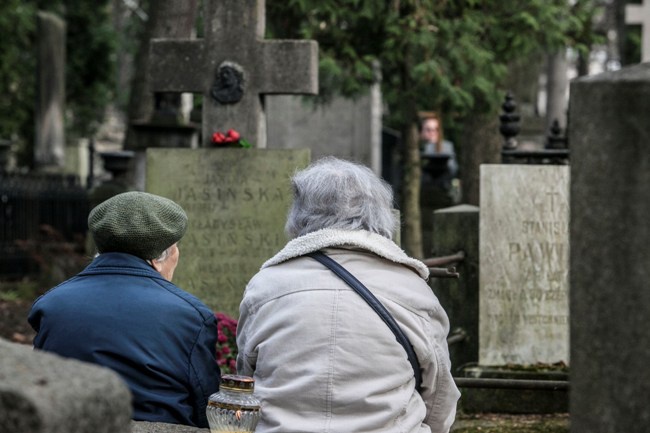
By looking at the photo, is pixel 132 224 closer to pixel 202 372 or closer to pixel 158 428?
pixel 202 372

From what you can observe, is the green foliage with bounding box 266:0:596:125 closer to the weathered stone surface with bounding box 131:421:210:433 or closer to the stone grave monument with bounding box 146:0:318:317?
the stone grave monument with bounding box 146:0:318:317

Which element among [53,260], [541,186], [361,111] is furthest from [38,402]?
[361,111]

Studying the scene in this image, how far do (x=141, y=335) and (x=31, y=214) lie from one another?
16.5m

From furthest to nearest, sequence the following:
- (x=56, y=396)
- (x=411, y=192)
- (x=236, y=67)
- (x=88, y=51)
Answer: (x=88, y=51)
(x=411, y=192)
(x=236, y=67)
(x=56, y=396)

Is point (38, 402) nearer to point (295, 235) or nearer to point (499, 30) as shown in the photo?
point (295, 235)

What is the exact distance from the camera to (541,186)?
880 centimetres

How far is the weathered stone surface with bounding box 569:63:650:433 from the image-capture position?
7.61 ft

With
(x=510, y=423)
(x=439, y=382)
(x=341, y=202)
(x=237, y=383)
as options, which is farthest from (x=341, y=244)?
(x=510, y=423)

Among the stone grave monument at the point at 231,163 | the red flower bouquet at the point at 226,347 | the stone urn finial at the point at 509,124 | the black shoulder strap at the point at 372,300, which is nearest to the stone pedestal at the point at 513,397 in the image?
the stone grave monument at the point at 231,163

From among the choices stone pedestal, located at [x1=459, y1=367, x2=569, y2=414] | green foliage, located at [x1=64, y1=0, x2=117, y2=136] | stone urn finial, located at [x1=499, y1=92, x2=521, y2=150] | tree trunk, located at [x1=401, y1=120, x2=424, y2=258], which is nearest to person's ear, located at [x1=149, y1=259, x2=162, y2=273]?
stone pedestal, located at [x1=459, y1=367, x2=569, y2=414]

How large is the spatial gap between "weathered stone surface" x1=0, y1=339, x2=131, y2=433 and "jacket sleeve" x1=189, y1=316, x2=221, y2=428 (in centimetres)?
197

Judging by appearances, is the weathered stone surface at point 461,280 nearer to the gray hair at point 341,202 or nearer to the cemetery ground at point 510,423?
the cemetery ground at point 510,423

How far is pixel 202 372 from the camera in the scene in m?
4.12

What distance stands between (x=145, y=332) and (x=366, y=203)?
0.74 metres
